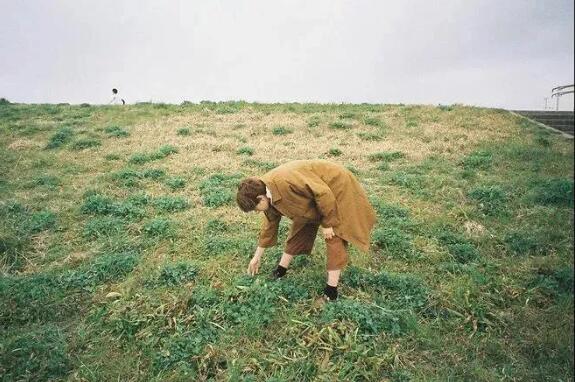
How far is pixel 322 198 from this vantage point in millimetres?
4820

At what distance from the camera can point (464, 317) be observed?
5219 millimetres

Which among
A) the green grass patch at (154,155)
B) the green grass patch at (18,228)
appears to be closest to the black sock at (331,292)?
the green grass patch at (18,228)

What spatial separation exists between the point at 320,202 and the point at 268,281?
65.1 inches

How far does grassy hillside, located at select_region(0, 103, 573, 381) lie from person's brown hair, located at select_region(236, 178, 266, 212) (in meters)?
1.41

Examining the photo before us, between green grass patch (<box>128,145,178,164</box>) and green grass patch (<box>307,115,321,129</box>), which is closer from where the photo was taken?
green grass patch (<box>128,145,178,164</box>)

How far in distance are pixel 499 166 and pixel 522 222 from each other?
12.3ft

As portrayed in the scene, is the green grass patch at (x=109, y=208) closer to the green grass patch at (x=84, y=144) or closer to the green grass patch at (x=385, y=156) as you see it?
the green grass patch at (x=84, y=144)

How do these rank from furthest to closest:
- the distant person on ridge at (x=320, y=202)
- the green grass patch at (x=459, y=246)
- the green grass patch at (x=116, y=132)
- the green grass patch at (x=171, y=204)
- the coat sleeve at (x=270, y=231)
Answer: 1. the green grass patch at (x=116, y=132)
2. the green grass patch at (x=171, y=204)
3. the green grass patch at (x=459, y=246)
4. the coat sleeve at (x=270, y=231)
5. the distant person on ridge at (x=320, y=202)

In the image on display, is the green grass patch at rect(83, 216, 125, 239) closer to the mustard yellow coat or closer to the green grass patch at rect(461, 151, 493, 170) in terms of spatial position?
the mustard yellow coat

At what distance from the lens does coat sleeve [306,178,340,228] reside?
15.8 ft

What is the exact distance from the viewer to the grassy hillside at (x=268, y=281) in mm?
4711

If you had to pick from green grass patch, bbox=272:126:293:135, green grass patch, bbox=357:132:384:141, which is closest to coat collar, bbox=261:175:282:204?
green grass patch, bbox=357:132:384:141

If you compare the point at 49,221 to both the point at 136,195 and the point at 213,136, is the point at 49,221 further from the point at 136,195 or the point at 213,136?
the point at 213,136

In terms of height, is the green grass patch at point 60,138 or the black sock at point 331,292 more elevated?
the green grass patch at point 60,138
